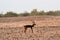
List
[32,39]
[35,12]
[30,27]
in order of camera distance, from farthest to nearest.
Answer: [35,12]
[30,27]
[32,39]

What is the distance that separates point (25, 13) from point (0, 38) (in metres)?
41.8

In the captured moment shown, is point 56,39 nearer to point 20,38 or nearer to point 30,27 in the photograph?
point 20,38

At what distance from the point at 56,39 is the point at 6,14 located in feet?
137

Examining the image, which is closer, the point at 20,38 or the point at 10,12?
the point at 20,38

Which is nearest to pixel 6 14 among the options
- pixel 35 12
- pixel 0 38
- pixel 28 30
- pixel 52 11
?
pixel 35 12

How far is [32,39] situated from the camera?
A: 64.8 feet

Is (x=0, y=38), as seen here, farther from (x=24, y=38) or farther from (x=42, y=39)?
(x=42, y=39)

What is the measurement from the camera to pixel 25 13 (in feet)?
204

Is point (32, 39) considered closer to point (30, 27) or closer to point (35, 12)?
point (30, 27)

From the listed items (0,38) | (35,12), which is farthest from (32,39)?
(35,12)

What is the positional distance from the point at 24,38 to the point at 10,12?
4107 centimetres

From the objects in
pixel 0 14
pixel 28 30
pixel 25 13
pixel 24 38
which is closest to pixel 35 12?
pixel 25 13

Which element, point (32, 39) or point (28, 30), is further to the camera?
point (28, 30)

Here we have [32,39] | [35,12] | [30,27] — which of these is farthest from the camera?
[35,12]
